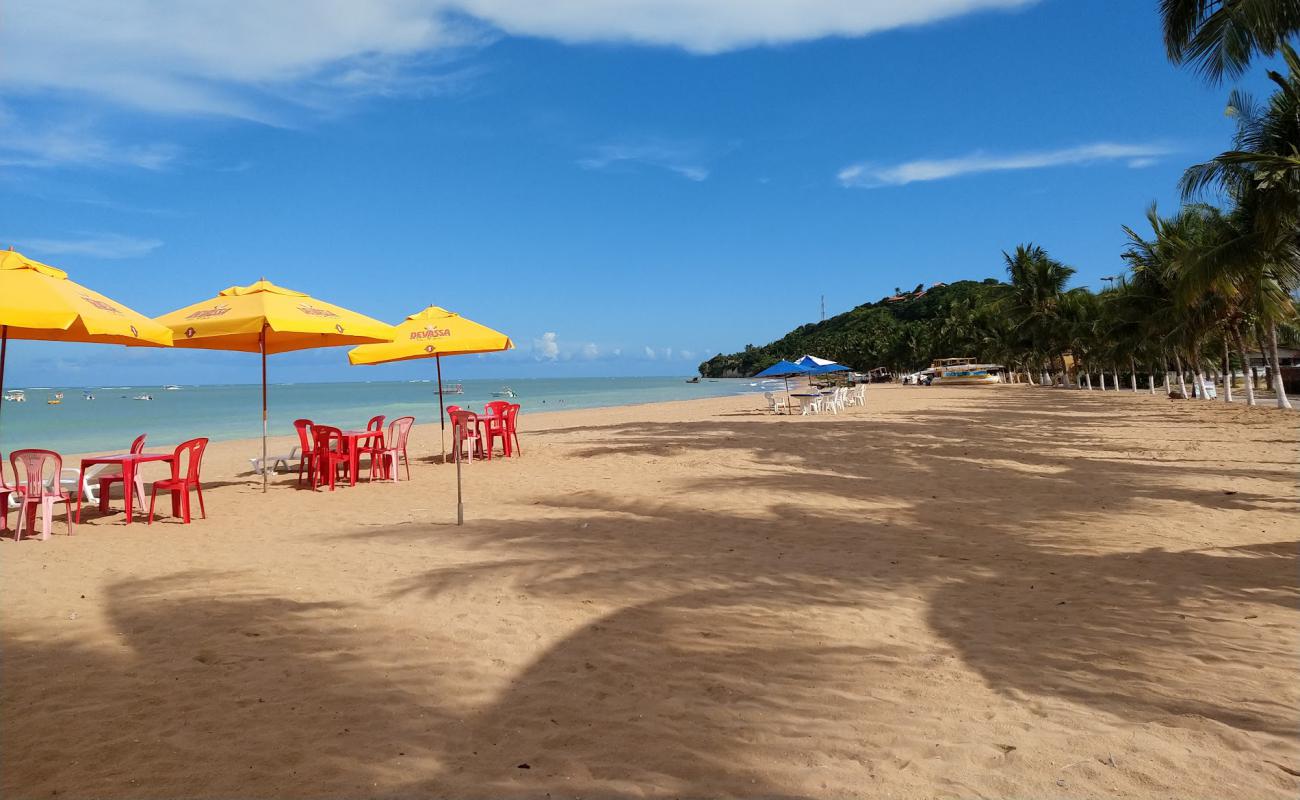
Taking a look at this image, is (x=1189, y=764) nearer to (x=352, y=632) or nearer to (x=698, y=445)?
(x=352, y=632)

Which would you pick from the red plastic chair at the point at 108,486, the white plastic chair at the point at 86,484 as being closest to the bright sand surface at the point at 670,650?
the red plastic chair at the point at 108,486

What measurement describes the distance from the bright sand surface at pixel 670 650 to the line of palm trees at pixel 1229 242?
6.34m

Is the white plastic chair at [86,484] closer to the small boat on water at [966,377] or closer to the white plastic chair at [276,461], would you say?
the white plastic chair at [276,461]

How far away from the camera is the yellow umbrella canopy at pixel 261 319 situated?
7.65 metres

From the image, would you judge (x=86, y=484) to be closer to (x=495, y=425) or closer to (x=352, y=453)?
(x=352, y=453)

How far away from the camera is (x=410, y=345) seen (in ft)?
32.1

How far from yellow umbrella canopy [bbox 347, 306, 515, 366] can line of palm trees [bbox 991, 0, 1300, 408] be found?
10.3 m

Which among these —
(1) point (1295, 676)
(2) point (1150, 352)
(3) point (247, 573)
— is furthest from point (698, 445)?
(2) point (1150, 352)

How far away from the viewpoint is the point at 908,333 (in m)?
83.9

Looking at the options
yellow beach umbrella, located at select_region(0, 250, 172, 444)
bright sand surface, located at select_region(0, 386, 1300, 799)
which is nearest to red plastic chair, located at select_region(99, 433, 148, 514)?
bright sand surface, located at select_region(0, 386, 1300, 799)

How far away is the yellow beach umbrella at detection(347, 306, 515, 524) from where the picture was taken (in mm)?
9797

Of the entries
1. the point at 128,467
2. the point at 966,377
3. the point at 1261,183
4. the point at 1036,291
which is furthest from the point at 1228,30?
the point at 966,377

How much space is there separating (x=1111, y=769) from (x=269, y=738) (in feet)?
9.67

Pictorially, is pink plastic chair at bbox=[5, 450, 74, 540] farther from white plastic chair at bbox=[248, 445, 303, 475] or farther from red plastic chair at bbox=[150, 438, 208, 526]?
white plastic chair at bbox=[248, 445, 303, 475]
